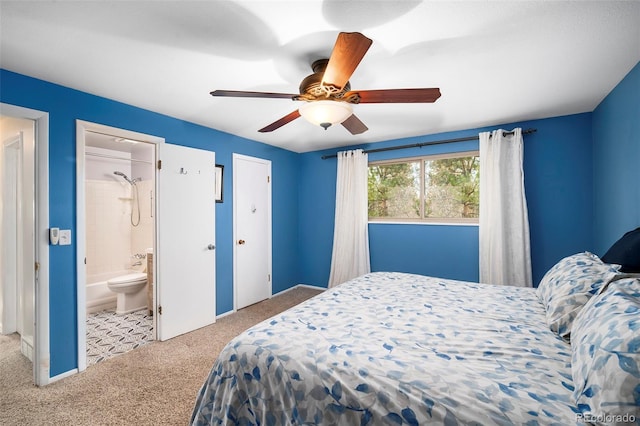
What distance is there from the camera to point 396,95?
181 cm

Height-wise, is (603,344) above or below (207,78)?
below

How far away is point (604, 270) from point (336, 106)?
5.85 ft

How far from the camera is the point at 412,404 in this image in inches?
39.9

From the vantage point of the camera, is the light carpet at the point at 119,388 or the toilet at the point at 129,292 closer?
the light carpet at the point at 119,388

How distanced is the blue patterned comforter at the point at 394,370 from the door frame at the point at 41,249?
1.71m

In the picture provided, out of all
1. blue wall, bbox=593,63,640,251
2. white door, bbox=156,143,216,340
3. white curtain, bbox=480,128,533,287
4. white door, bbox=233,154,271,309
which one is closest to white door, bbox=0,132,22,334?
white door, bbox=156,143,216,340

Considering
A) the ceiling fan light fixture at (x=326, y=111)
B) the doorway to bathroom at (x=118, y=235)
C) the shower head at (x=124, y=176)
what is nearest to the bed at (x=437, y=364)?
the ceiling fan light fixture at (x=326, y=111)

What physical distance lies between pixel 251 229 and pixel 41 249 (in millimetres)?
2223

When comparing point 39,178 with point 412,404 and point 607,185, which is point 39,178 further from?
point 607,185

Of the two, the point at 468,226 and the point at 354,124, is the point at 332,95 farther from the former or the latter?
the point at 468,226

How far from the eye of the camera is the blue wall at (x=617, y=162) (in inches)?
84.7

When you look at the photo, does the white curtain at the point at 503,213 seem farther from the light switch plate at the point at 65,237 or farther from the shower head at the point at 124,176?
the shower head at the point at 124,176

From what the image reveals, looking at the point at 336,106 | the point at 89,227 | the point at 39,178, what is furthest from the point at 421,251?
the point at 89,227

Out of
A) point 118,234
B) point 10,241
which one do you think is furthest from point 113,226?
point 10,241
